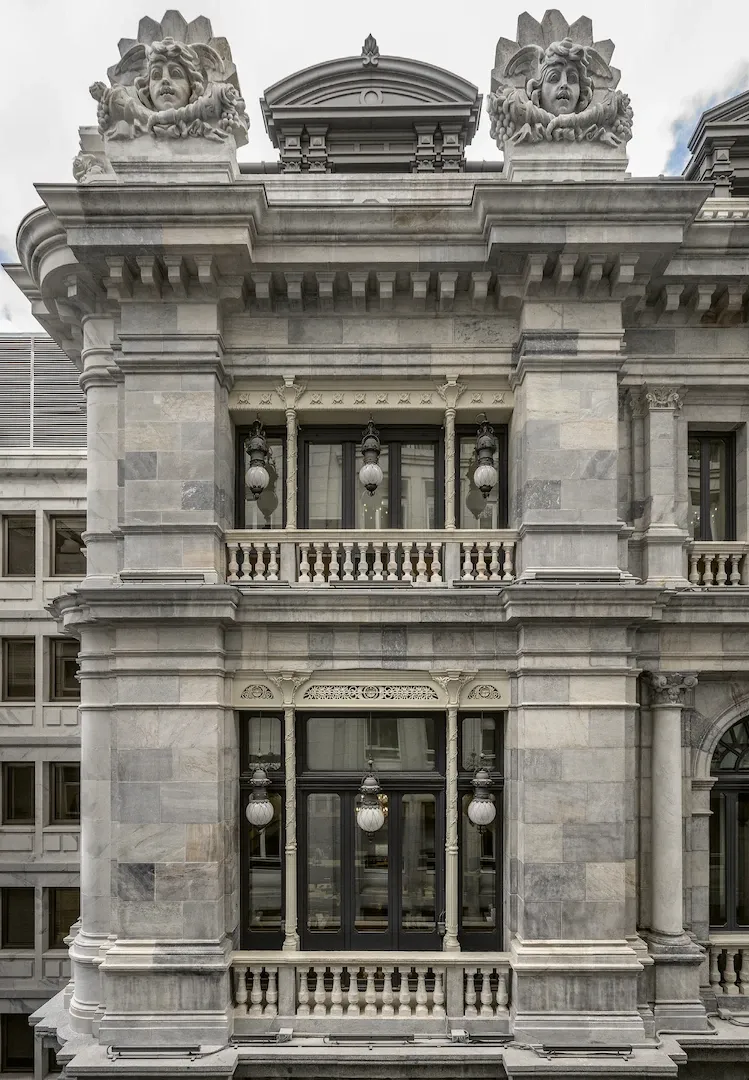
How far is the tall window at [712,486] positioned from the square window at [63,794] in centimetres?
2304

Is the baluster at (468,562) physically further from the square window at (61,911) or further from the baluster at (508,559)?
the square window at (61,911)

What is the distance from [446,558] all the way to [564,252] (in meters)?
4.72

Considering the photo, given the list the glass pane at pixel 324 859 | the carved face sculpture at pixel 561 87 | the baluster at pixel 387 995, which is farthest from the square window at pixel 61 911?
the carved face sculpture at pixel 561 87

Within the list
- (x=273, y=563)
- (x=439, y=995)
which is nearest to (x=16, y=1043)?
(x=439, y=995)

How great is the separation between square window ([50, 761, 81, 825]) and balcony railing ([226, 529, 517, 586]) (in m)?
19.5

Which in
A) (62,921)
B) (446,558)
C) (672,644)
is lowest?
(62,921)

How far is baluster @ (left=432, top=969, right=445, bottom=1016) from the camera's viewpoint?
39.7ft

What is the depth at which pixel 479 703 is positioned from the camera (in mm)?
12586

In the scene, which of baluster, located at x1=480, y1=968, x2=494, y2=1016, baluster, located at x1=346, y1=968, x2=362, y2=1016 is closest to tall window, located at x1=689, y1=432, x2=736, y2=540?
baluster, located at x1=480, y1=968, x2=494, y2=1016

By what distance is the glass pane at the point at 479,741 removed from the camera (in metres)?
12.8

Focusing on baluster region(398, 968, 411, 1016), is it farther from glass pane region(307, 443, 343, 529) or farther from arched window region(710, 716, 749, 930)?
glass pane region(307, 443, 343, 529)

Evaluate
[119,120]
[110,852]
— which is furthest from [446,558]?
[119,120]

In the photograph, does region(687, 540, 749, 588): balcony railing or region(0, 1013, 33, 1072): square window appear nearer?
region(687, 540, 749, 588): balcony railing

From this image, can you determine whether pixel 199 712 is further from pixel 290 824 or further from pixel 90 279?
pixel 90 279
